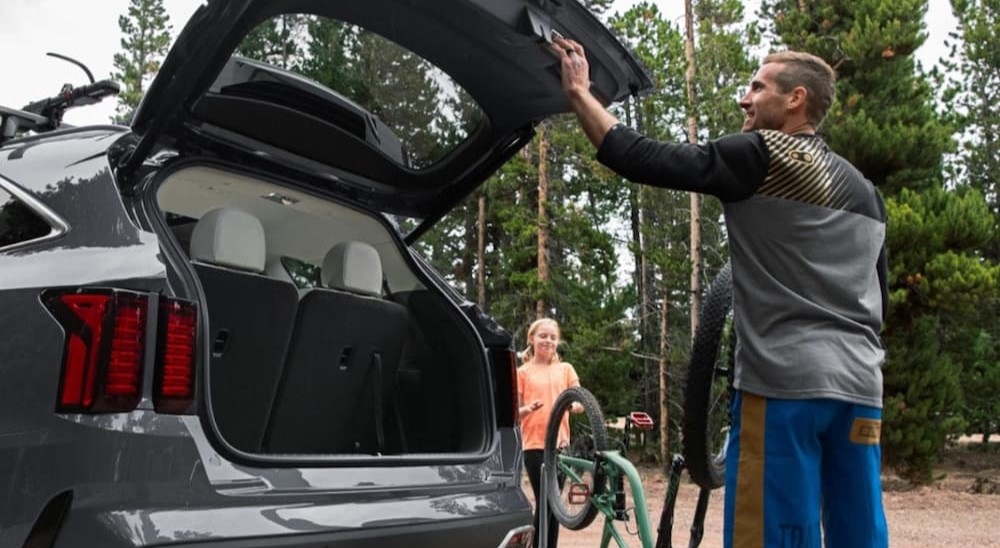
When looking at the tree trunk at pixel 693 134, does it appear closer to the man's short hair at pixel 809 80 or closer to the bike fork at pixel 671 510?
the bike fork at pixel 671 510

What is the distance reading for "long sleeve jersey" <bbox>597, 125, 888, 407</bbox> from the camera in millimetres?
2557

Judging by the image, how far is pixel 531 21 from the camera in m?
2.66

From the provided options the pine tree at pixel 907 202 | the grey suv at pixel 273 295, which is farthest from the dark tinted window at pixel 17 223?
the pine tree at pixel 907 202

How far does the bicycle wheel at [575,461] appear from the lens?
6.12m

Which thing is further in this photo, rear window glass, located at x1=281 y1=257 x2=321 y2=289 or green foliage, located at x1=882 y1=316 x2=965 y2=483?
green foliage, located at x1=882 y1=316 x2=965 y2=483

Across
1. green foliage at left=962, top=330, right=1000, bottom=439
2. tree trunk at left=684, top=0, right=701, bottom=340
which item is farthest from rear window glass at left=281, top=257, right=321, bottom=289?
green foliage at left=962, top=330, right=1000, bottom=439

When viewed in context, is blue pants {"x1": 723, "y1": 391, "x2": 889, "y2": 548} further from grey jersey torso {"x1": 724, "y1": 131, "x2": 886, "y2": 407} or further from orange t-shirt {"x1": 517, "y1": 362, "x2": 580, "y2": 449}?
orange t-shirt {"x1": 517, "y1": 362, "x2": 580, "y2": 449}

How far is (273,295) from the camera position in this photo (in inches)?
123

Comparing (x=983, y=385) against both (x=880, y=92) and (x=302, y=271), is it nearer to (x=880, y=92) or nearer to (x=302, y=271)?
(x=880, y=92)

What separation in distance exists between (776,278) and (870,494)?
668mm

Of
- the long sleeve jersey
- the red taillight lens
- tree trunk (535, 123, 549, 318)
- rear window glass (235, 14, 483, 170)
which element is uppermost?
tree trunk (535, 123, 549, 318)

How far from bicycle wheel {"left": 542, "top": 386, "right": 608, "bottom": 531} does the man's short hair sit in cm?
363

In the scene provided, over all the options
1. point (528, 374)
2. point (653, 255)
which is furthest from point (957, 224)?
point (528, 374)

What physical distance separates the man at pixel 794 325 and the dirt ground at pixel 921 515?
6033mm
